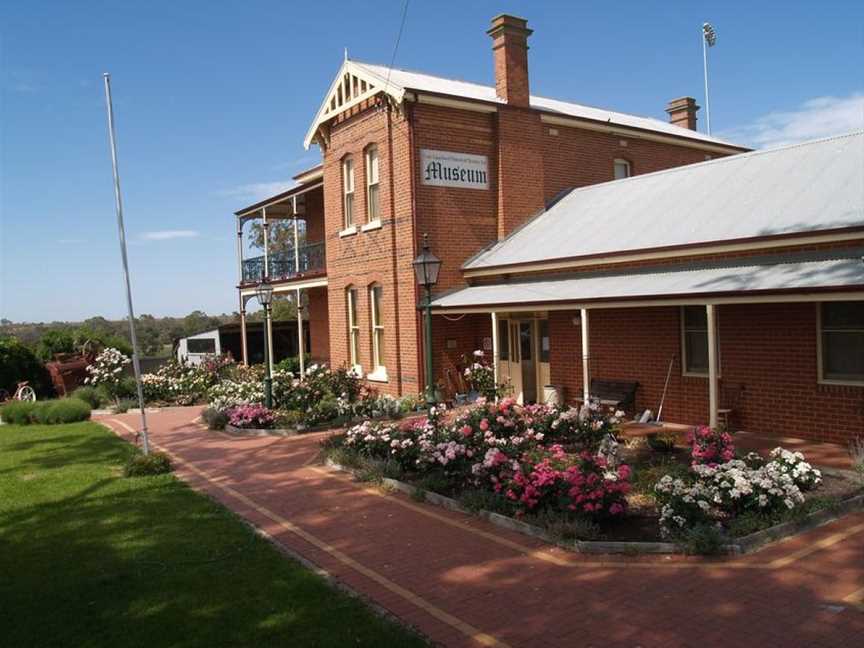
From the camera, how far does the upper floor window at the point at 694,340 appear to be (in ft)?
42.0

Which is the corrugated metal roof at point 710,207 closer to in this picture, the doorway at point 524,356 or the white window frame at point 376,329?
the doorway at point 524,356

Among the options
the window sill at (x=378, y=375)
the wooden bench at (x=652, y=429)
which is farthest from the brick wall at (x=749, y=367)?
the window sill at (x=378, y=375)

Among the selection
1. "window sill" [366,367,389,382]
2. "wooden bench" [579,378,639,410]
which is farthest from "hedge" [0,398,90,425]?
"wooden bench" [579,378,639,410]

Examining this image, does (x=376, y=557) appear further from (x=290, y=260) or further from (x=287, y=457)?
(x=290, y=260)

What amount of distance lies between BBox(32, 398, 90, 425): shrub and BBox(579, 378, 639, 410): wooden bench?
12.9 m

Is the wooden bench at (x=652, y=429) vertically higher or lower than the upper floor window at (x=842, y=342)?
lower

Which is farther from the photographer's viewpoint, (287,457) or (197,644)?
(287,457)

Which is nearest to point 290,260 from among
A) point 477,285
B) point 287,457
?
point 477,285

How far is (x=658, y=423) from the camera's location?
13148 mm

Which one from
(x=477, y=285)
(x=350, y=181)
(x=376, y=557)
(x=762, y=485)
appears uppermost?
(x=350, y=181)

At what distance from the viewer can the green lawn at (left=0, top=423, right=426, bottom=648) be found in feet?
17.1

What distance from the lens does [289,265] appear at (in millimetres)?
24297

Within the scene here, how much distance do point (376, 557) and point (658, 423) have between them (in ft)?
25.6

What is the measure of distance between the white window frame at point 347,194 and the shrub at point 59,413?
27.0ft
